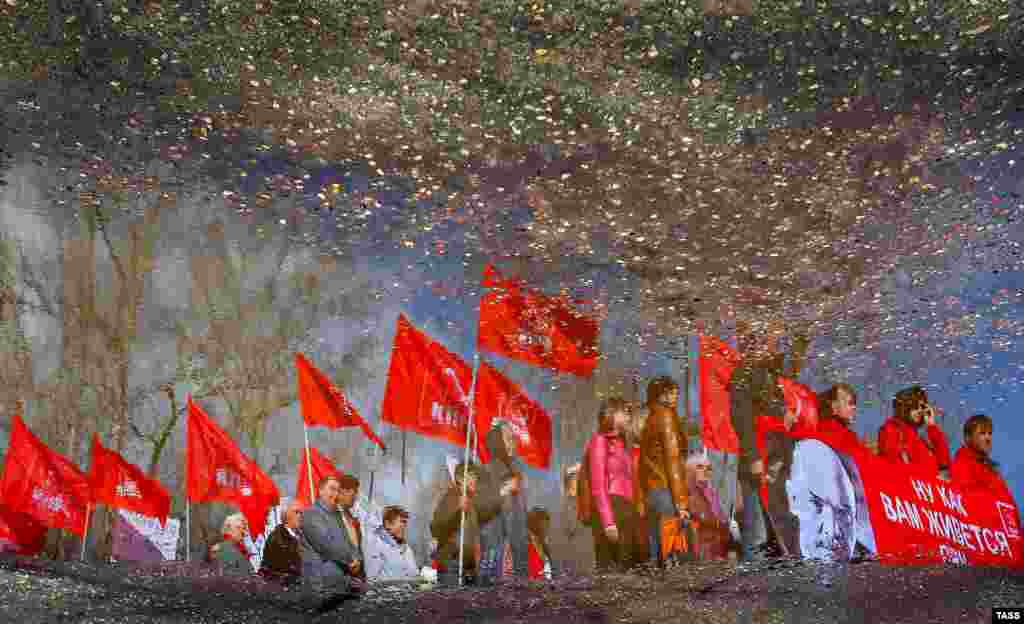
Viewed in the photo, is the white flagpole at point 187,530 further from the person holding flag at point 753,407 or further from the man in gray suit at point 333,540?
the person holding flag at point 753,407

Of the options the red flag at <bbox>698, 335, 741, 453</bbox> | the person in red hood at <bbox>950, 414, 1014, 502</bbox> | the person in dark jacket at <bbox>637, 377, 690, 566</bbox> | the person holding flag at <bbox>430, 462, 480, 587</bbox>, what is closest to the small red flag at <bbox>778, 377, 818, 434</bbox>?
the red flag at <bbox>698, 335, 741, 453</bbox>

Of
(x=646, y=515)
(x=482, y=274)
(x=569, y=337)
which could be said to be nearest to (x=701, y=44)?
(x=482, y=274)

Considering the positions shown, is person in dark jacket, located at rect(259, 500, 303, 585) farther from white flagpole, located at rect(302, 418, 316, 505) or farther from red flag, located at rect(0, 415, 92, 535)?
red flag, located at rect(0, 415, 92, 535)

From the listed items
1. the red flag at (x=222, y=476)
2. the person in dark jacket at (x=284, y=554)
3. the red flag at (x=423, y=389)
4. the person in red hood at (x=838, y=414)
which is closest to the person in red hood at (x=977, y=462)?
the person in red hood at (x=838, y=414)

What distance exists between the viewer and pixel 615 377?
17.3 feet

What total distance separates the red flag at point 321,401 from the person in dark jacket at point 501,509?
2.22ft

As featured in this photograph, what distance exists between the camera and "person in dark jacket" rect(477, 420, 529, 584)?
4789 millimetres

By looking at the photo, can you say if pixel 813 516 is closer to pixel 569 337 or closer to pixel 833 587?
pixel 833 587

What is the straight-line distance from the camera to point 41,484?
4082mm

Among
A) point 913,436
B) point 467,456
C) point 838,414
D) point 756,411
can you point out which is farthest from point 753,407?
point 467,456

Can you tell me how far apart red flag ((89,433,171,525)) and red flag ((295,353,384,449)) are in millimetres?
896

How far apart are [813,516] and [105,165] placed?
14.6 ft

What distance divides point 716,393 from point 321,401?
2532 mm

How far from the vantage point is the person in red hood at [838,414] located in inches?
209
